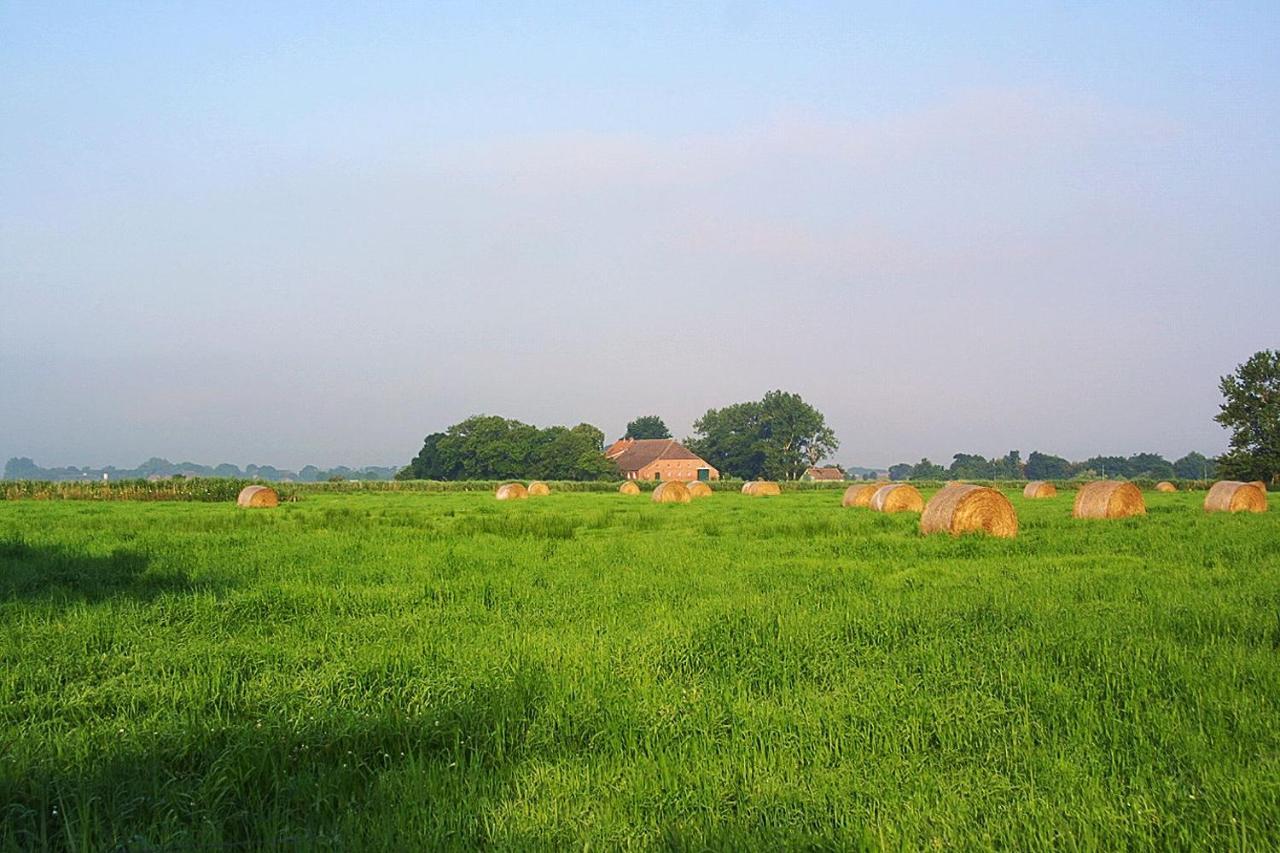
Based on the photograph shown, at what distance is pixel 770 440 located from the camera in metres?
116

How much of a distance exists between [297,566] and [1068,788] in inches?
418

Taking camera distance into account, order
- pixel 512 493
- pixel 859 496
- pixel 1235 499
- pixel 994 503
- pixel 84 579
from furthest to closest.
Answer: pixel 512 493, pixel 859 496, pixel 1235 499, pixel 994 503, pixel 84 579

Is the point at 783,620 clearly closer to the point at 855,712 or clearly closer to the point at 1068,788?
the point at 855,712

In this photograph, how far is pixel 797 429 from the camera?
116m

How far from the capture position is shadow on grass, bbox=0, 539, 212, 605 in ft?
31.2

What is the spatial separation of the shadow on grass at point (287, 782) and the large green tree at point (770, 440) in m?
109

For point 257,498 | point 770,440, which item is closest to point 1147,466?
point 770,440

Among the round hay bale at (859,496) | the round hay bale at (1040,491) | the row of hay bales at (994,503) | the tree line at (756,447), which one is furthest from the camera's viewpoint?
the tree line at (756,447)

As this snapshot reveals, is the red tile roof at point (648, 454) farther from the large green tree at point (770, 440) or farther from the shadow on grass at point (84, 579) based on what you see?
the shadow on grass at point (84, 579)

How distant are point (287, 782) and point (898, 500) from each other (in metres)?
25.7

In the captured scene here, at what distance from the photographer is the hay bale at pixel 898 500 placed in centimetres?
2769

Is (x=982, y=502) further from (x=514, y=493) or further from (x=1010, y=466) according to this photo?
(x=1010, y=466)

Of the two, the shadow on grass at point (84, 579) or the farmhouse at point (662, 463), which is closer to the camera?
the shadow on grass at point (84, 579)

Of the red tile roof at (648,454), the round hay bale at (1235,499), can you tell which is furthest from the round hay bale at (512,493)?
the red tile roof at (648,454)
